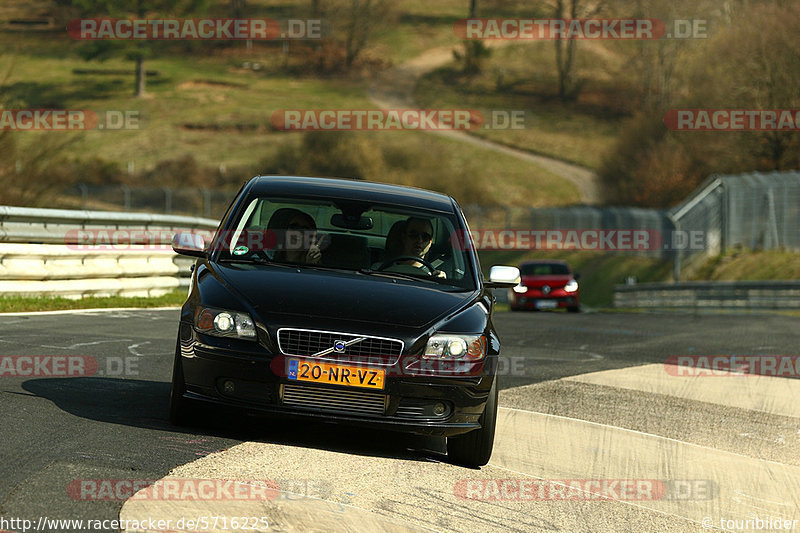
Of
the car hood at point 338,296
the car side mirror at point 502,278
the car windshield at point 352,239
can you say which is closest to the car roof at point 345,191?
the car windshield at point 352,239

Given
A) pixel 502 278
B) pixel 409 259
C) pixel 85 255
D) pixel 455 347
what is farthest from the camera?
pixel 85 255

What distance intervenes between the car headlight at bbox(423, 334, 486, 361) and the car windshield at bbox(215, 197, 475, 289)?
2.67 feet

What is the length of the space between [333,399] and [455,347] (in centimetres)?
75

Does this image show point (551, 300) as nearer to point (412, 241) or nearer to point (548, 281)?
point (548, 281)

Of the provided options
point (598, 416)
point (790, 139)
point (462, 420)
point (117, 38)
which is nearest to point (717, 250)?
point (790, 139)

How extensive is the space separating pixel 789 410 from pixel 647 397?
3.89 feet

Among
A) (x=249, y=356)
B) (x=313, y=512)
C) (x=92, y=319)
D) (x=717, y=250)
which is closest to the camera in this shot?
(x=313, y=512)

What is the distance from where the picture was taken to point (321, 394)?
651cm

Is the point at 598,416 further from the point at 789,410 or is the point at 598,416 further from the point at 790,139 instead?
the point at 790,139

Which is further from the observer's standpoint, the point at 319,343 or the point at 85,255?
the point at 85,255

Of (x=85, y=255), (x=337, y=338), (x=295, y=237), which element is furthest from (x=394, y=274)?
(x=85, y=255)

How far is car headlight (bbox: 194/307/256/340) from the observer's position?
656 centimetres

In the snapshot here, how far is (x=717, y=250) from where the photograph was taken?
3872 cm

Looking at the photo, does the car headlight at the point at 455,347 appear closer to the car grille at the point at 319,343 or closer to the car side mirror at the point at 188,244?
the car grille at the point at 319,343
